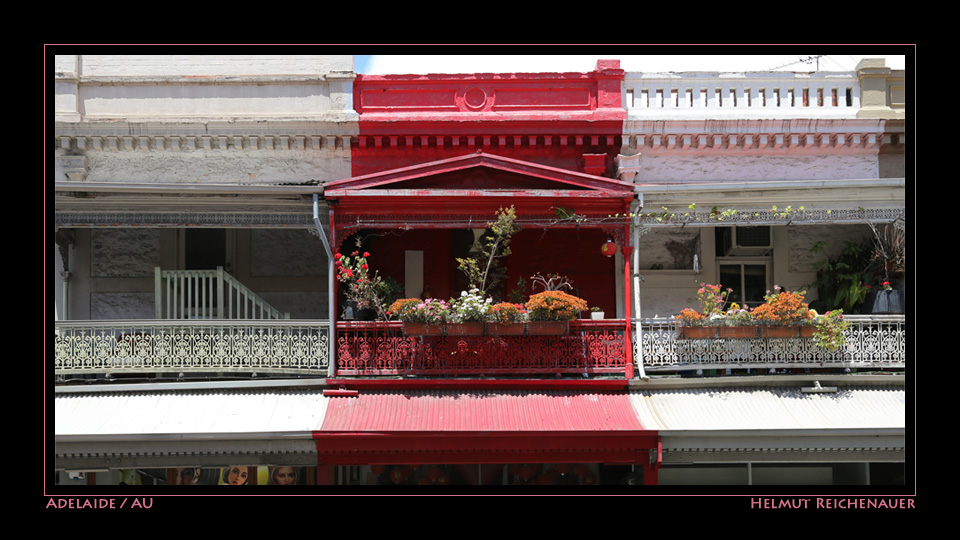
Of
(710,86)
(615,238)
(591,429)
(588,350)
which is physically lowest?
(591,429)

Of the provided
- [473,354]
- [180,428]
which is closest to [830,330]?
[473,354]

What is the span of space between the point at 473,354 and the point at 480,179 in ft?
8.13

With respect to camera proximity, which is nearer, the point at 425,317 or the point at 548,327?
the point at 425,317

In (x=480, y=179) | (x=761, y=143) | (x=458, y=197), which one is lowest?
(x=458, y=197)

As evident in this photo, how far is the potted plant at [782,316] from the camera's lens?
12.0 m

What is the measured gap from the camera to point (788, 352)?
12.3 m

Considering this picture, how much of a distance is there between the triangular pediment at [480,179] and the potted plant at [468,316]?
66.1 inches

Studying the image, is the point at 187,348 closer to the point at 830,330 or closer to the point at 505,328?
the point at 505,328

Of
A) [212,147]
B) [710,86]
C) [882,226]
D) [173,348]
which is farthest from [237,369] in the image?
[882,226]

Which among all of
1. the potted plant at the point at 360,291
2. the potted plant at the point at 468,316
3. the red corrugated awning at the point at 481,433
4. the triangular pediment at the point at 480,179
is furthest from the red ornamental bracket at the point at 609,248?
the potted plant at the point at 360,291

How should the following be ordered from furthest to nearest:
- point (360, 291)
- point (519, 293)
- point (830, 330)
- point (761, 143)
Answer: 1. point (761, 143)
2. point (519, 293)
3. point (360, 291)
4. point (830, 330)

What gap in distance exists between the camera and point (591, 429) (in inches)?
444

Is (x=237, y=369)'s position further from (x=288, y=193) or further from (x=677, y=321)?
(x=677, y=321)
